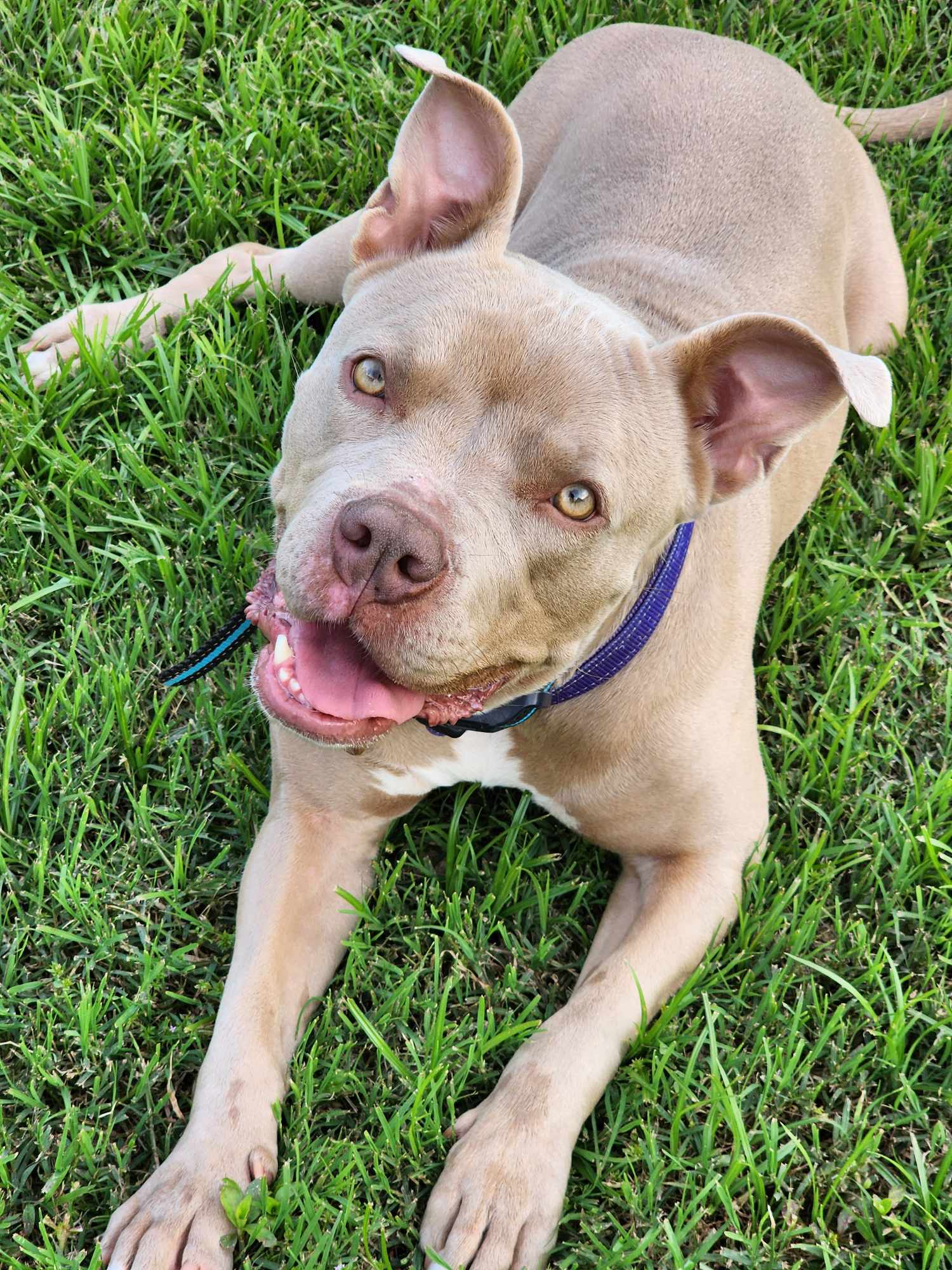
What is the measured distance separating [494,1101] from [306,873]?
2.23ft

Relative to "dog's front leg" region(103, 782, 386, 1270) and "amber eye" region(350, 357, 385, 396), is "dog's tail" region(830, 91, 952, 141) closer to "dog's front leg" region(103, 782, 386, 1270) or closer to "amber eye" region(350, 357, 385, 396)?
"amber eye" region(350, 357, 385, 396)

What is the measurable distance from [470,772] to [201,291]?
1.93m

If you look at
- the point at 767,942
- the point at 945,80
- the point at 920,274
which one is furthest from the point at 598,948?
the point at 945,80

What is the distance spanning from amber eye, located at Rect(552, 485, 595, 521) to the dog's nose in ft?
0.94

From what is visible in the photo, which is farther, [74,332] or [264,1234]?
[74,332]

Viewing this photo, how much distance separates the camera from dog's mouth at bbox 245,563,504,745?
2.60m

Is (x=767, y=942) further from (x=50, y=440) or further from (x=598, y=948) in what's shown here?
(x=50, y=440)

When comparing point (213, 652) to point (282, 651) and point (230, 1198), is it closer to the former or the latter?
→ point (282, 651)

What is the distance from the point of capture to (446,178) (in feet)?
9.54

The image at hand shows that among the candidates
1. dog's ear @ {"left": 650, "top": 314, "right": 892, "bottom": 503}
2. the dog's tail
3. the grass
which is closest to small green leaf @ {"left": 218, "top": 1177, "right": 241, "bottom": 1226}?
the grass

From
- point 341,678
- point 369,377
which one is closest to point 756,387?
point 369,377

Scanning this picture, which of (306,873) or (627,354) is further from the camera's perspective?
(306,873)

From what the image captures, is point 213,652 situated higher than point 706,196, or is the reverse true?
point 706,196

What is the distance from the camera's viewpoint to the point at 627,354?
2.71m
